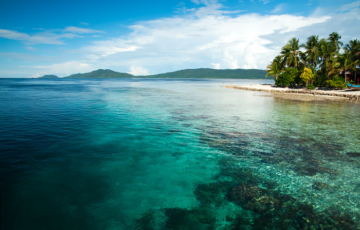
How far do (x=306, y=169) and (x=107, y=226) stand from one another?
9.59m

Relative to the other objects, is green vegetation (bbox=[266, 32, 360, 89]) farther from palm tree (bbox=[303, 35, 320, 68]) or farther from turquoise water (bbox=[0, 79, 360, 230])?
turquoise water (bbox=[0, 79, 360, 230])

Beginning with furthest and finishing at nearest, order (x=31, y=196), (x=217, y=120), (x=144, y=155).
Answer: (x=217, y=120) → (x=144, y=155) → (x=31, y=196)

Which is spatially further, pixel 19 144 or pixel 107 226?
pixel 19 144

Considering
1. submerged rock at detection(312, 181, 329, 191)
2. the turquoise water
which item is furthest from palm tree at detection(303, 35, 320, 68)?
submerged rock at detection(312, 181, 329, 191)

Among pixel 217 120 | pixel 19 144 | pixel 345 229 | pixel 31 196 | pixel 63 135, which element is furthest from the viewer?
pixel 217 120

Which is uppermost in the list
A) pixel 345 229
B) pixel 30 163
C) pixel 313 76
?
pixel 313 76

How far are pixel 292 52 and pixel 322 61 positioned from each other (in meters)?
12.5

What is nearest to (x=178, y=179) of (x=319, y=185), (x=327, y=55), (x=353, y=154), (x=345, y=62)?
(x=319, y=185)

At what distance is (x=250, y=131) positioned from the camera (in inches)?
679

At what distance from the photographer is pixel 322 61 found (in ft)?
222

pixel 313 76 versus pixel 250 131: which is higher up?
pixel 313 76

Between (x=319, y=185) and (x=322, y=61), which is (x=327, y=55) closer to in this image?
(x=322, y=61)

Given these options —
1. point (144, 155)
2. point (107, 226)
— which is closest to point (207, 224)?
point (107, 226)

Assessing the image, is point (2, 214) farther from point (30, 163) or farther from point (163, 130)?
point (163, 130)
